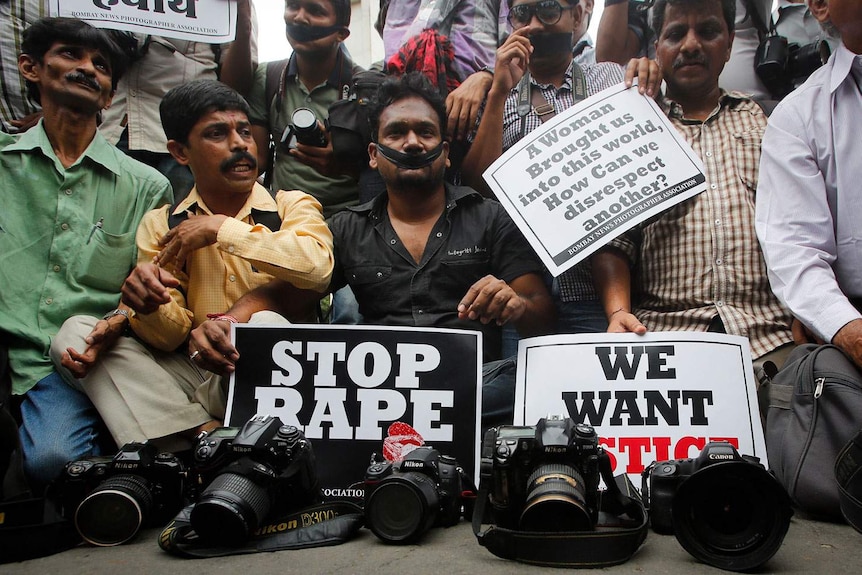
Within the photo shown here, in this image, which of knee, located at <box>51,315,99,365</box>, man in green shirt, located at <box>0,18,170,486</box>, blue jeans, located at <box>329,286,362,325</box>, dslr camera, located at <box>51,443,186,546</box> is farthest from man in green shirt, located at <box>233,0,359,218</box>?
dslr camera, located at <box>51,443,186,546</box>

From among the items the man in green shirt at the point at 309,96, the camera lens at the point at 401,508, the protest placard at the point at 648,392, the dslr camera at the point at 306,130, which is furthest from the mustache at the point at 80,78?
the camera lens at the point at 401,508

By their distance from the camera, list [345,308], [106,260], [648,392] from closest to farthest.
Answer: [648,392], [106,260], [345,308]

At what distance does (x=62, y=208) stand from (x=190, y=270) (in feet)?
2.29

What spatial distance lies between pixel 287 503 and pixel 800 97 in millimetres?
2567

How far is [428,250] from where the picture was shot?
3615 millimetres

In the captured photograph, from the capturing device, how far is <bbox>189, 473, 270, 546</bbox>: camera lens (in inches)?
89.7

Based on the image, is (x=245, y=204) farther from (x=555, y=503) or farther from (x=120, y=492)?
(x=555, y=503)

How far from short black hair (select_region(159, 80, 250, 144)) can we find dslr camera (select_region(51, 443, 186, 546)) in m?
1.72

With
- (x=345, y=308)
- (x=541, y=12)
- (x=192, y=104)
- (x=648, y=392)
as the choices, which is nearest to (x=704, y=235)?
(x=648, y=392)

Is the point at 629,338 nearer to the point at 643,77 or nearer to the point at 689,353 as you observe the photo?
the point at 689,353

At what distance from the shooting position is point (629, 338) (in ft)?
10.3

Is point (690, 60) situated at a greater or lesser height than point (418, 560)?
greater

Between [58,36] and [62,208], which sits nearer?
[62,208]

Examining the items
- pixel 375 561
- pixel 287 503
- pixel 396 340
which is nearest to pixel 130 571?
pixel 287 503
